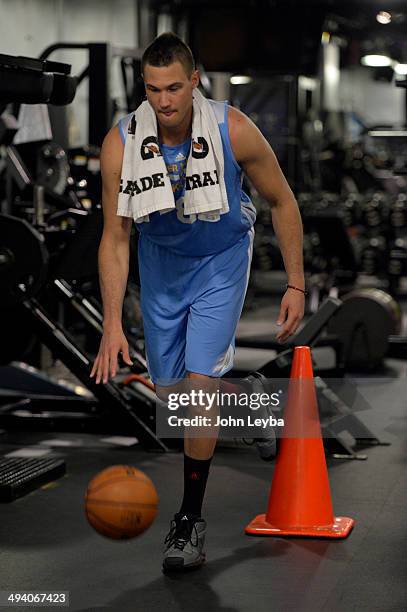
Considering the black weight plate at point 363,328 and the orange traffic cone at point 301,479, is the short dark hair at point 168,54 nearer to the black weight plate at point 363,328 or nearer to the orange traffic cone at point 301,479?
the orange traffic cone at point 301,479

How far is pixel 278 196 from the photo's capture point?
333cm

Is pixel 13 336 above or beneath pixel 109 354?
beneath

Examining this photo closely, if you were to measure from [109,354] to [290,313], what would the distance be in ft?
1.93

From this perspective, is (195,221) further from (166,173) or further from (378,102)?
(378,102)

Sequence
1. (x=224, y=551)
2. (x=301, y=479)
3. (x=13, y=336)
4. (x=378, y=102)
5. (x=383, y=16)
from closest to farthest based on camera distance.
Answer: (x=224, y=551), (x=301, y=479), (x=13, y=336), (x=383, y=16), (x=378, y=102)

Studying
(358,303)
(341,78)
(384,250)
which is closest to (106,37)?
(384,250)

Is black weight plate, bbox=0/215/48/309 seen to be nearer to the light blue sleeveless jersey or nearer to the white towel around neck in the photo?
the light blue sleeveless jersey

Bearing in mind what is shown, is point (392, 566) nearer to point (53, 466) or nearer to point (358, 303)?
point (53, 466)

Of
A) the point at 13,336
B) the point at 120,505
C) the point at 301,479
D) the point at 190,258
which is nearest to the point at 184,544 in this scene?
the point at 120,505

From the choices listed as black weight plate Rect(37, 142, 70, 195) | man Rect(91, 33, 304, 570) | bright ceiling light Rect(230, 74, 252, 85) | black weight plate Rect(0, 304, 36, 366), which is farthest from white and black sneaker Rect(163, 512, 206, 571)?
bright ceiling light Rect(230, 74, 252, 85)

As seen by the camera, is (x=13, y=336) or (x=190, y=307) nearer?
(x=190, y=307)

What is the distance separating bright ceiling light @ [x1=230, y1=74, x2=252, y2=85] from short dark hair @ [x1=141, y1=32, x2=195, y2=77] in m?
12.2

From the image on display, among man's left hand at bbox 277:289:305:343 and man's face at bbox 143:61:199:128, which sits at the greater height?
man's face at bbox 143:61:199:128

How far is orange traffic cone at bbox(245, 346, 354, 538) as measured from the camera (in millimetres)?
3674
